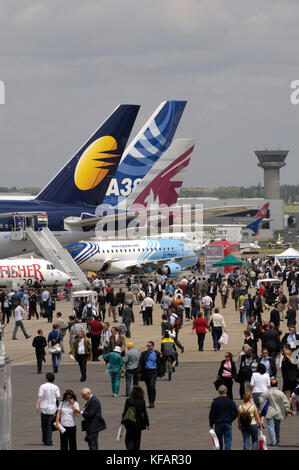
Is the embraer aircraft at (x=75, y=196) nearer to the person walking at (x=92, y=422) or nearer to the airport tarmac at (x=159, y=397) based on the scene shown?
the airport tarmac at (x=159, y=397)

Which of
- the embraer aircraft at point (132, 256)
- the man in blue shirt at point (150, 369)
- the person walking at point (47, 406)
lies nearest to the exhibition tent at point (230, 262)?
the embraer aircraft at point (132, 256)

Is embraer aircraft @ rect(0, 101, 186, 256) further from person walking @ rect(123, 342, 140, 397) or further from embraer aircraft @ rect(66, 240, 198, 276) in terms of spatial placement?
person walking @ rect(123, 342, 140, 397)

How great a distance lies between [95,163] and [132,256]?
12.8m

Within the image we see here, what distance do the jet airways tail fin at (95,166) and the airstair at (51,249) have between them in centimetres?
232

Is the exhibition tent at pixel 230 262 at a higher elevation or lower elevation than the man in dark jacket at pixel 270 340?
higher

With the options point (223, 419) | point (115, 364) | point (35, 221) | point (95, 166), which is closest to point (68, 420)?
point (223, 419)

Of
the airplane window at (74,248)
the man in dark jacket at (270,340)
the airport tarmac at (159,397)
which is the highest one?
the airplane window at (74,248)

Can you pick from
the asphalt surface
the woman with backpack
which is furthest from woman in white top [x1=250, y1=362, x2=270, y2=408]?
the woman with backpack

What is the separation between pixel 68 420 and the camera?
607 inches

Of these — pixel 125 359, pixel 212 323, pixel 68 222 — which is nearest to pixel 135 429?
pixel 125 359

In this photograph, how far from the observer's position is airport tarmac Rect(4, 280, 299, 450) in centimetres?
1673

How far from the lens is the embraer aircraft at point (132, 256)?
200 ft

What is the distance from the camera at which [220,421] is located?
15.4 metres

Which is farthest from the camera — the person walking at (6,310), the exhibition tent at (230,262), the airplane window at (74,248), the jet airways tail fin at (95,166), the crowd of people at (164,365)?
the airplane window at (74,248)
